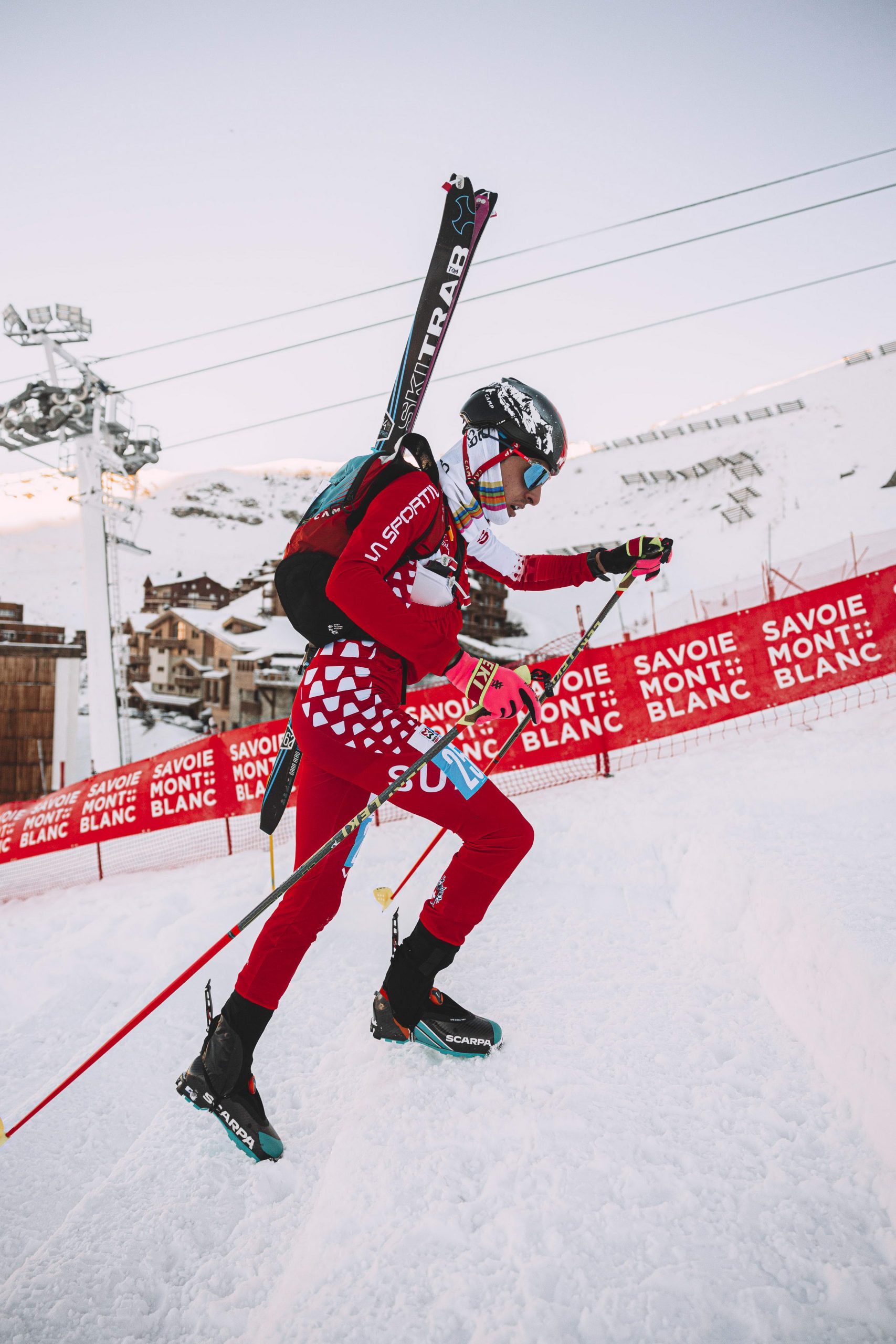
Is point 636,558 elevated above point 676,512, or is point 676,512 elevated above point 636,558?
point 676,512

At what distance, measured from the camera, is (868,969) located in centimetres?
234

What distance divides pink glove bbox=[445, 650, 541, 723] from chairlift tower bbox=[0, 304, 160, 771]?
20228mm

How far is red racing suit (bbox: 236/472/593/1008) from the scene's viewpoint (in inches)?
87.4

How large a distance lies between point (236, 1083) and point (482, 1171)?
0.84 metres

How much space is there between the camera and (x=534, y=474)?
9.11ft

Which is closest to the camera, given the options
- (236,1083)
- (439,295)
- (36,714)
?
(236,1083)

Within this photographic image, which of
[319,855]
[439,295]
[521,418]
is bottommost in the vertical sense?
[319,855]

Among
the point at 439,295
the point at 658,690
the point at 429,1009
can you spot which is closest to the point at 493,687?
the point at 429,1009

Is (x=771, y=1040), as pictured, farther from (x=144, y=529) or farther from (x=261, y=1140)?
(x=144, y=529)

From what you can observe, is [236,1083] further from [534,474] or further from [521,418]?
[521,418]

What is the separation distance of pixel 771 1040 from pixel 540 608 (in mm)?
38378

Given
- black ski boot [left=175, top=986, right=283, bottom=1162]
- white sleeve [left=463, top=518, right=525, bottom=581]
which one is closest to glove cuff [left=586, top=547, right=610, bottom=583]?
white sleeve [left=463, top=518, right=525, bottom=581]

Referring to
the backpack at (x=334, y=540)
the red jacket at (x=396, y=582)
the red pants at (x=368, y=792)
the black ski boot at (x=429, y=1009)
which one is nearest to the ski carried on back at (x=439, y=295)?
the backpack at (x=334, y=540)

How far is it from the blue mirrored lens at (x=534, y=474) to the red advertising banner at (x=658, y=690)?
15.5 ft
